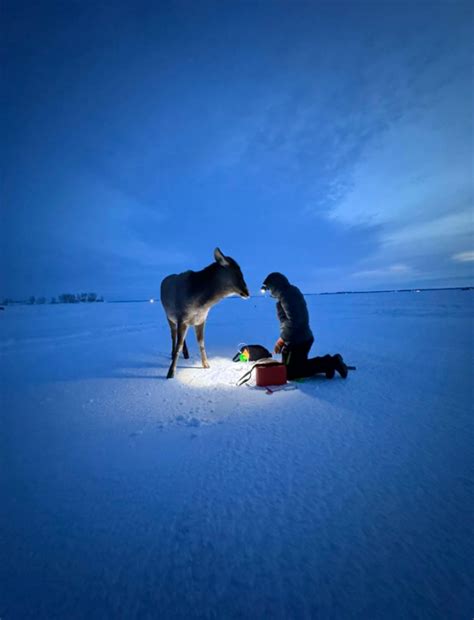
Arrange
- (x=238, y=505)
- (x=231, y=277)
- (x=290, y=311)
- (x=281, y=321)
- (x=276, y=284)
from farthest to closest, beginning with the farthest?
(x=281, y=321), (x=276, y=284), (x=290, y=311), (x=231, y=277), (x=238, y=505)

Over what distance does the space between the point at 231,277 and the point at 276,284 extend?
104cm

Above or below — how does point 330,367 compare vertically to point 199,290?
below

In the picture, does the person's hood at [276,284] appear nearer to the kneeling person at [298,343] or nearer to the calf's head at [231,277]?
the kneeling person at [298,343]

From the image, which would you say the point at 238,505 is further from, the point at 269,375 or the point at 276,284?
the point at 276,284

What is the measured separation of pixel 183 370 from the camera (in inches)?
230

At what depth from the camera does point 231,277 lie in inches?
191

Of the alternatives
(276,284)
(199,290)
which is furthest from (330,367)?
(199,290)

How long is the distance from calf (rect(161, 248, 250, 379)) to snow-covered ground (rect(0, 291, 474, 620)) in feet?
5.69

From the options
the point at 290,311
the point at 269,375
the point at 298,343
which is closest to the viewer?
the point at 269,375

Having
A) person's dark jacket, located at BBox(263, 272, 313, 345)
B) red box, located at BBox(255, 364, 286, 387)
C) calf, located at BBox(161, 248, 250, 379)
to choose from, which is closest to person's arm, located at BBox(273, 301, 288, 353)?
person's dark jacket, located at BBox(263, 272, 313, 345)

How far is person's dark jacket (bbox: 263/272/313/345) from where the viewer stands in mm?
5012

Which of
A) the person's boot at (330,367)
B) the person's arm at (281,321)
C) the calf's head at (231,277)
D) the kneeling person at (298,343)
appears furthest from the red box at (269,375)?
the calf's head at (231,277)

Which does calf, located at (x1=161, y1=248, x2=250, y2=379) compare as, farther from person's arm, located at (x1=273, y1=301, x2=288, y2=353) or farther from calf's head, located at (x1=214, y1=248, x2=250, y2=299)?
person's arm, located at (x1=273, y1=301, x2=288, y2=353)

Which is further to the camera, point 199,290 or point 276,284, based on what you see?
point 276,284
